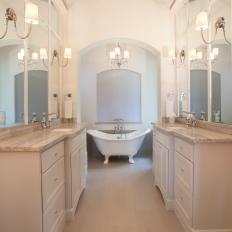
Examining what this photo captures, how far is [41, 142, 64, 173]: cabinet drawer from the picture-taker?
1927 mm

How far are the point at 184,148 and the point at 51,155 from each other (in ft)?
4.21

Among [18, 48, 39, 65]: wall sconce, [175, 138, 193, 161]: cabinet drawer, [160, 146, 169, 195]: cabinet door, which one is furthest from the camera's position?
[160, 146, 169, 195]: cabinet door

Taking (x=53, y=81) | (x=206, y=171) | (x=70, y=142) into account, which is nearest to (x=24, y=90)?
(x=70, y=142)

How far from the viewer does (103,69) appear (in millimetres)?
6660

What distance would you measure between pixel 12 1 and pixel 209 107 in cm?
246

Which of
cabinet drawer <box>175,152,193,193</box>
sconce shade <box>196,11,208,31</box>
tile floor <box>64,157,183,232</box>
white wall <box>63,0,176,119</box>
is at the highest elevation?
white wall <box>63,0,176,119</box>

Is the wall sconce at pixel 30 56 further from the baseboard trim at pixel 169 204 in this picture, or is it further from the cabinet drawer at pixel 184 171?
the baseboard trim at pixel 169 204

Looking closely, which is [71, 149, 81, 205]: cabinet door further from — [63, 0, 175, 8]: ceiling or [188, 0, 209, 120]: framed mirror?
[63, 0, 175, 8]: ceiling

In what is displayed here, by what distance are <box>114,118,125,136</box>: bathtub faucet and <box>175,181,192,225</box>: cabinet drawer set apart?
3763 mm

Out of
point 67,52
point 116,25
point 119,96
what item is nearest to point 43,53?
point 67,52

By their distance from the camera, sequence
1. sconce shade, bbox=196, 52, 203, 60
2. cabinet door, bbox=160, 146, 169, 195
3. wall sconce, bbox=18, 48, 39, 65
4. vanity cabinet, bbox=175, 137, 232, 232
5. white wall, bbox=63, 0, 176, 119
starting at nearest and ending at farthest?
vanity cabinet, bbox=175, 137, 232, 232
wall sconce, bbox=18, 48, 39, 65
cabinet door, bbox=160, 146, 169, 195
sconce shade, bbox=196, 52, 203, 60
white wall, bbox=63, 0, 176, 119

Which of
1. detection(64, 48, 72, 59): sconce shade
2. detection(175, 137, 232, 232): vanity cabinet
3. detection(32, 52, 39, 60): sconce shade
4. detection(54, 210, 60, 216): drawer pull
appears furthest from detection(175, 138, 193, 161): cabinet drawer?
detection(64, 48, 72, 59): sconce shade

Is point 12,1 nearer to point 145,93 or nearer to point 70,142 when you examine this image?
point 70,142

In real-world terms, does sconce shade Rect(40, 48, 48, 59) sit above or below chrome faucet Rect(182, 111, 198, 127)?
above
